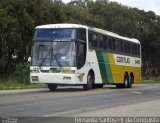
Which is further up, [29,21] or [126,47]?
[29,21]

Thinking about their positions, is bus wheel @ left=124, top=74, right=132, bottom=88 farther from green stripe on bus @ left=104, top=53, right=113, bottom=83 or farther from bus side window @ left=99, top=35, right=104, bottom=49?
bus side window @ left=99, top=35, right=104, bottom=49

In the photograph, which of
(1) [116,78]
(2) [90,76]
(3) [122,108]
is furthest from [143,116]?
(1) [116,78]

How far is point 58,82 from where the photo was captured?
2628 centimetres

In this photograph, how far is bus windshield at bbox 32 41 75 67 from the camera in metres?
26.5

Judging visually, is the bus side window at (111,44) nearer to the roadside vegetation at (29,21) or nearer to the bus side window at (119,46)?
the bus side window at (119,46)

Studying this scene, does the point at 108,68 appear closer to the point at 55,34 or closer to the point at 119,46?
the point at 119,46

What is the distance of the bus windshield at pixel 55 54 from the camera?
26469mm

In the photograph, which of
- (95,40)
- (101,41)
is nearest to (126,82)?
(101,41)

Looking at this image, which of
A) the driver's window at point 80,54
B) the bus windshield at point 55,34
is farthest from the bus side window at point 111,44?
the bus windshield at point 55,34

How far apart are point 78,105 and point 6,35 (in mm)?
27039

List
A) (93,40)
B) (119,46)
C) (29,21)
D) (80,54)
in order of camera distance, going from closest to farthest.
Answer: (80,54), (93,40), (119,46), (29,21)

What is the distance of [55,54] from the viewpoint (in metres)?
26.6

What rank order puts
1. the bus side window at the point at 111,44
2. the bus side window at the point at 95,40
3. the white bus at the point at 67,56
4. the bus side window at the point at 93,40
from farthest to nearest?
the bus side window at the point at 111,44, the bus side window at the point at 95,40, the bus side window at the point at 93,40, the white bus at the point at 67,56

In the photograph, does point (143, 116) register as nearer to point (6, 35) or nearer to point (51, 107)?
point (51, 107)
